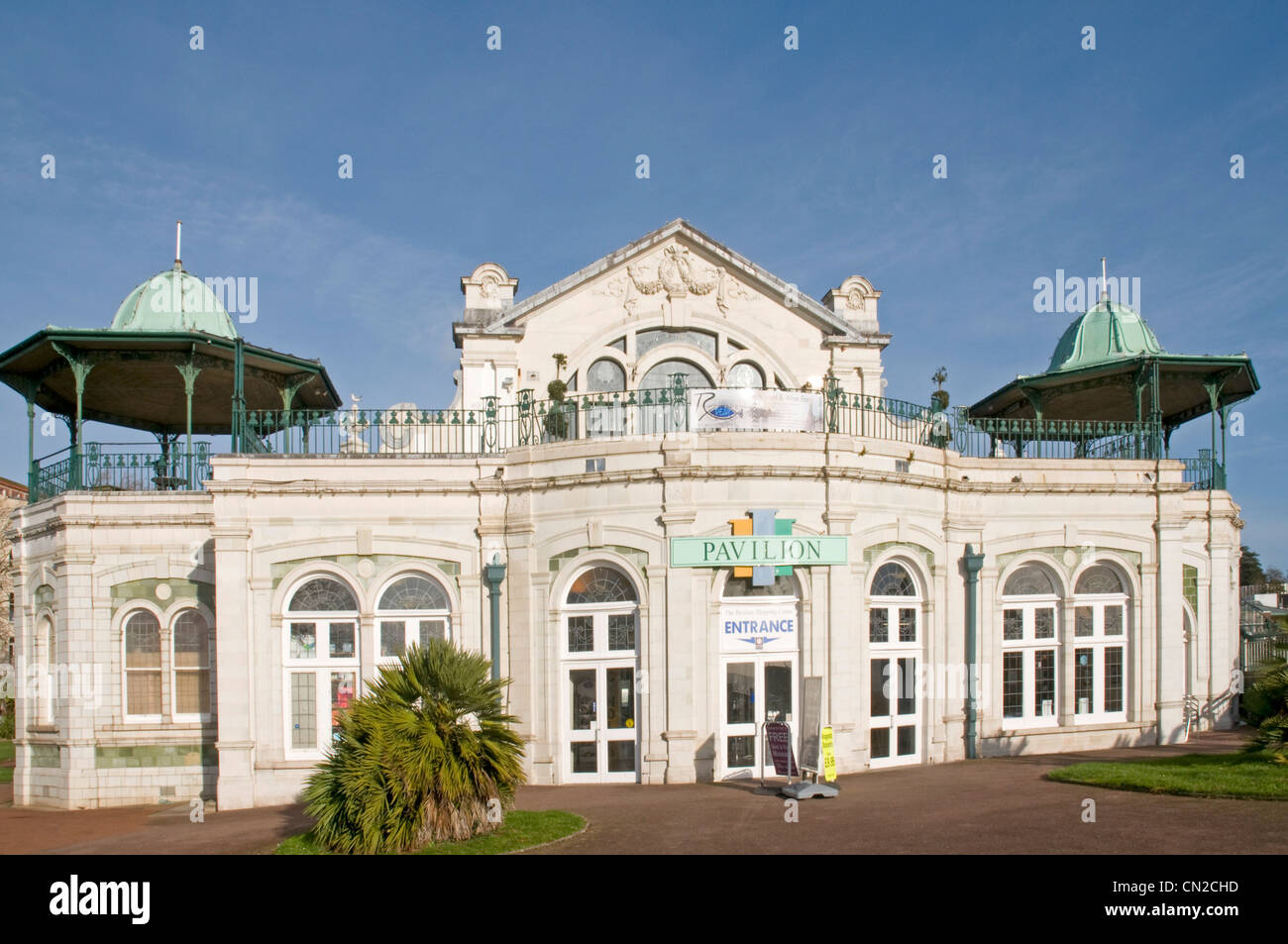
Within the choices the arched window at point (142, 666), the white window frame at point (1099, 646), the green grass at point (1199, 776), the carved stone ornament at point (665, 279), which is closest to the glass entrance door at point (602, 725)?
the green grass at point (1199, 776)

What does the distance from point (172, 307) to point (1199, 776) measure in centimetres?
2286

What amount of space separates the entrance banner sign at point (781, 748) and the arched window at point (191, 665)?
453 inches

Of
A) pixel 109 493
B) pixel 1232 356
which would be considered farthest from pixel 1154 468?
pixel 109 493

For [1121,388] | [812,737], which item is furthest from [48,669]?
[1121,388]

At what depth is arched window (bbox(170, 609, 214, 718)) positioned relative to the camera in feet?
69.1

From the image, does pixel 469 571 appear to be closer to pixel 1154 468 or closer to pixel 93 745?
pixel 93 745

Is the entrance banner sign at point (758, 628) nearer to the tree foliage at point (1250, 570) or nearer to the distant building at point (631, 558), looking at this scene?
the distant building at point (631, 558)

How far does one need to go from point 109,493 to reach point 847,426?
14.6 metres

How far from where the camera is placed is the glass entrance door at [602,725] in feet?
59.2

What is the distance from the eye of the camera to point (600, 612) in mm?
18297

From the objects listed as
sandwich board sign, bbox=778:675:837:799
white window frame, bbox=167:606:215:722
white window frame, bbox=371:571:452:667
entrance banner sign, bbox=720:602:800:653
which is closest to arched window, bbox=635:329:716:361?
white window frame, bbox=371:571:452:667

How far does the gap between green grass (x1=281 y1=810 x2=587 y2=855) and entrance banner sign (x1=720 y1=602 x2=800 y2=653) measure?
4.55 m

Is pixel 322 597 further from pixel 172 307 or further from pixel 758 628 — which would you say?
pixel 172 307

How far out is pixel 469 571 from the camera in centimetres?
1931
